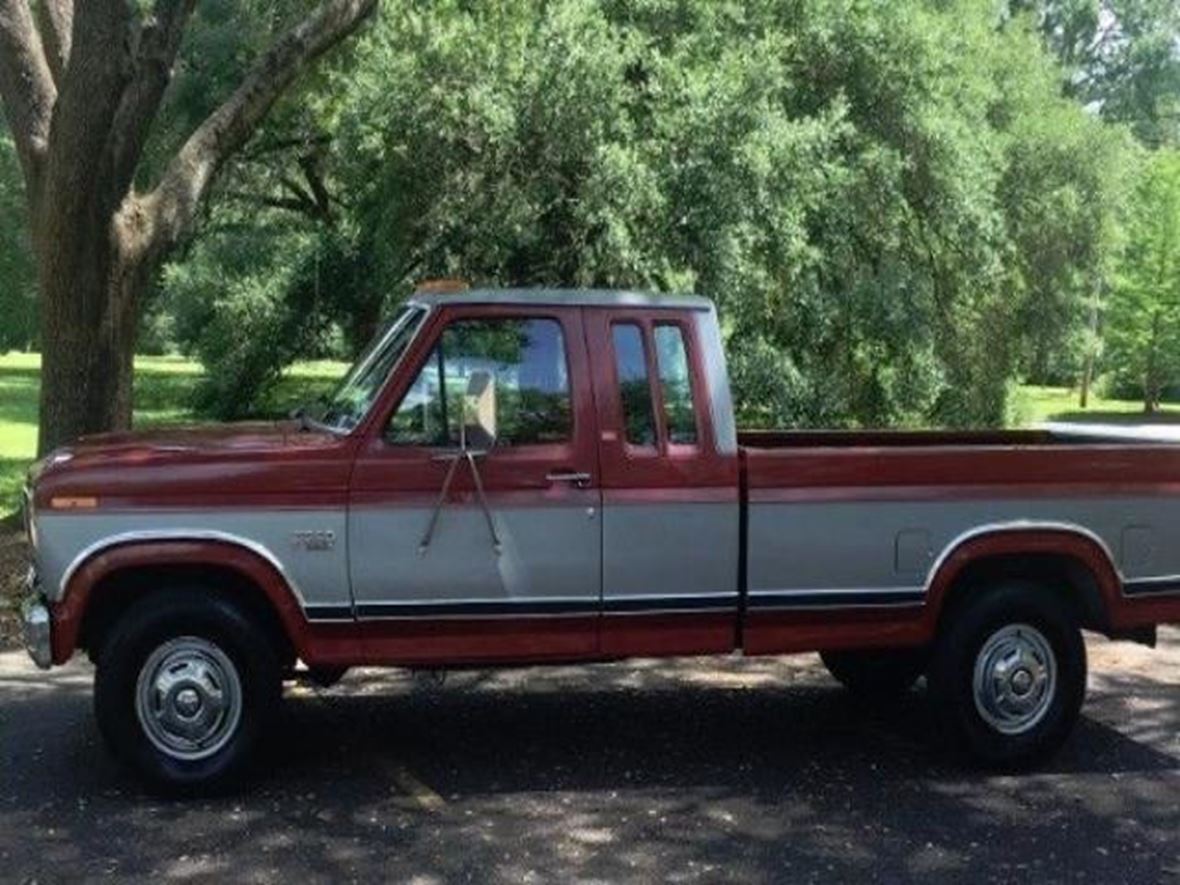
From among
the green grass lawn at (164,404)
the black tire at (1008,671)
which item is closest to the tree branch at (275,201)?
the green grass lawn at (164,404)

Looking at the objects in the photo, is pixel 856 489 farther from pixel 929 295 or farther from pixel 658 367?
pixel 929 295

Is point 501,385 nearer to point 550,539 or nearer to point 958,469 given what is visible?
point 550,539

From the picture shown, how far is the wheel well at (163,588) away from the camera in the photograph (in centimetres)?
586

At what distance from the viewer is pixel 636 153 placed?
48.1 feet

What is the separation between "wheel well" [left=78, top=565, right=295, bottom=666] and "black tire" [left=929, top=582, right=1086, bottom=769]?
114 inches

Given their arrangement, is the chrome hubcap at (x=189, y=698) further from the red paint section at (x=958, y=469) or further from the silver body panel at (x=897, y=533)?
the red paint section at (x=958, y=469)

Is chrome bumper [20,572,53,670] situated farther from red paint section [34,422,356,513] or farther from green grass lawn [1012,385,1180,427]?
green grass lawn [1012,385,1180,427]

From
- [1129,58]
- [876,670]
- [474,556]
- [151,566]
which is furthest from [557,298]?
[1129,58]

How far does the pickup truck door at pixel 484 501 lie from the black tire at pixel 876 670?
1863mm

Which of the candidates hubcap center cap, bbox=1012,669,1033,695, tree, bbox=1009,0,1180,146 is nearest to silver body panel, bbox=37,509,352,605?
hubcap center cap, bbox=1012,669,1033,695

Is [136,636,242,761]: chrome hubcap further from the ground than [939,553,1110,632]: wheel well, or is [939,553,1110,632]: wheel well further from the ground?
[939,553,1110,632]: wheel well

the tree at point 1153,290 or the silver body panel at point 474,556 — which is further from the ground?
the tree at point 1153,290

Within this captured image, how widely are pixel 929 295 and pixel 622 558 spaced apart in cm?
1464

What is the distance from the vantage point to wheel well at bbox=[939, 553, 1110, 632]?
650 cm
